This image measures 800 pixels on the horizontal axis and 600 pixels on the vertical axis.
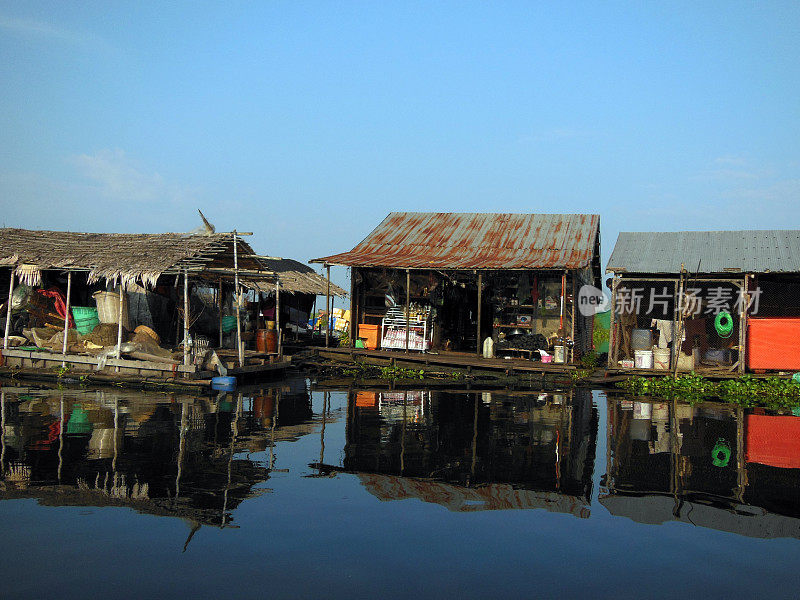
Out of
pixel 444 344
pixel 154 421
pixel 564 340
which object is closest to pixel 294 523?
pixel 154 421

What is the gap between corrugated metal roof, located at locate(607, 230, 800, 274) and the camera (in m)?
18.6

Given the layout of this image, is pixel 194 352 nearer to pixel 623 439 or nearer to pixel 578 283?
pixel 623 439

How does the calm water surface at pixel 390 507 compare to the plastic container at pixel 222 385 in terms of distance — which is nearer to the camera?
the calm water surface at pixel 390 507

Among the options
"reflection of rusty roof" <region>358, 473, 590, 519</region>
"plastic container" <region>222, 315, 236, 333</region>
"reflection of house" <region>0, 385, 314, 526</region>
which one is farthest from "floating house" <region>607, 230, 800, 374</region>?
"reflection of rusty roof" <region>358, 473, 590, 519</region>

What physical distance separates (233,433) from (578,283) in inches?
566

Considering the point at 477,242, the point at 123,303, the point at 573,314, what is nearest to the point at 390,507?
the point at 123,303

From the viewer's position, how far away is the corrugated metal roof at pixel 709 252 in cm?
1859

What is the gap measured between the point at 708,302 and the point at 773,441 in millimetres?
9798

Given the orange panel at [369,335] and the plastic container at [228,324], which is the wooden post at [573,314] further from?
the plastic container at [228,324]

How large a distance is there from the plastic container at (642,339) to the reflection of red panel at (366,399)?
8.39 m

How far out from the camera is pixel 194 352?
16.8m

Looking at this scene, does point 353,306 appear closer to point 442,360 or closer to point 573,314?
point 442,360

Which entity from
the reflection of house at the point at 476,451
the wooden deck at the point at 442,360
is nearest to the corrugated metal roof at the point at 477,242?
the wooden deck at the point at 442,360

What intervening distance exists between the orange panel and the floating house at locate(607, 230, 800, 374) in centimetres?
734
